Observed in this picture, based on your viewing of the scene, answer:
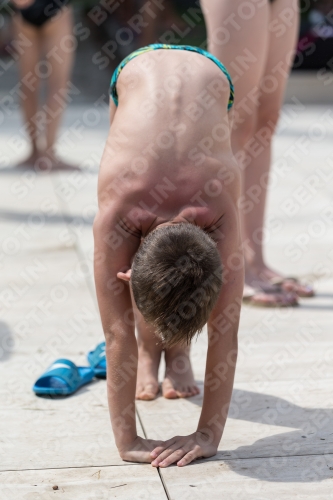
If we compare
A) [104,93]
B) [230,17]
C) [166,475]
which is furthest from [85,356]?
[104,93]

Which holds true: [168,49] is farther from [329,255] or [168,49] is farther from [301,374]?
[329,255]

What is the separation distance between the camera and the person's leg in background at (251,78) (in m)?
3.59

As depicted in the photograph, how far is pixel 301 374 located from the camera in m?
3.21

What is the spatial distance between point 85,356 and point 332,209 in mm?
2680

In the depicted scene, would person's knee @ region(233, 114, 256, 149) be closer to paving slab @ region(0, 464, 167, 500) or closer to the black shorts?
paving slab @ region(0, 464, 167, 500)

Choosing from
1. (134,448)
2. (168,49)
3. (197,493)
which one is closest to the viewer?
(197,493)

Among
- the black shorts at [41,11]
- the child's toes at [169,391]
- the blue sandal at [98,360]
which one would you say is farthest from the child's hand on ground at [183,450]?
the black shorts at [41,11]

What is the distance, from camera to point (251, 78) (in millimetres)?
3643

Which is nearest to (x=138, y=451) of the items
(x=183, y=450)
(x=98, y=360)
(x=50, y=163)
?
(x=183, y=450)

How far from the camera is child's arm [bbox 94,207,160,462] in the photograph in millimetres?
2463

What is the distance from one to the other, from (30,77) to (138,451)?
500 cm

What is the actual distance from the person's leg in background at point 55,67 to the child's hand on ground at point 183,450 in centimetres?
442

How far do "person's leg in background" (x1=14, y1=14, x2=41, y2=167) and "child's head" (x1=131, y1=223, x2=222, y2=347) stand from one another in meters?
4.68

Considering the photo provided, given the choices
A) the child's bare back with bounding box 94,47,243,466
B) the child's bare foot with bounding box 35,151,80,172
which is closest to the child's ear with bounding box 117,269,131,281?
the child's bare back with bounding box 94,47,243,466
